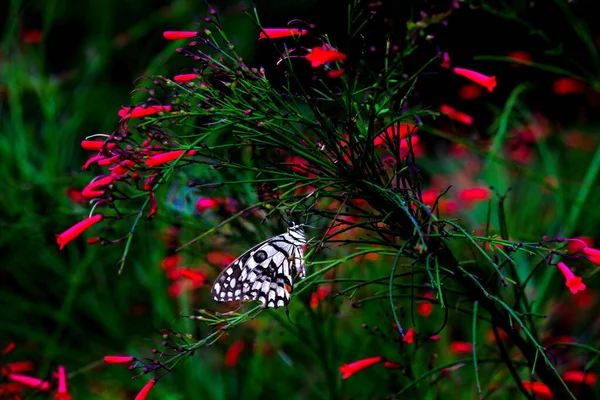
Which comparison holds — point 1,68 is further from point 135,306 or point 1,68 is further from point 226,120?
point 226,120

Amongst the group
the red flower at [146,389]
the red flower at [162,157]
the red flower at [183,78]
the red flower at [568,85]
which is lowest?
the red flower at [568,85]

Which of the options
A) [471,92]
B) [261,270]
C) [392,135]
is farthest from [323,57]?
[471,92]

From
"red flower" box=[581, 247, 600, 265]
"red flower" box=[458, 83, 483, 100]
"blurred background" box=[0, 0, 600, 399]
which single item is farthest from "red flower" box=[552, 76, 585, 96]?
"red flower" box=[581, 247, 600, 265]

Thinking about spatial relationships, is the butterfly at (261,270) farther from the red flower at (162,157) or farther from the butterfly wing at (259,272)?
the red flower at (162,157)

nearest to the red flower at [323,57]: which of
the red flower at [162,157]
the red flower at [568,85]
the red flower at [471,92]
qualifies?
the red flower at [162,157]

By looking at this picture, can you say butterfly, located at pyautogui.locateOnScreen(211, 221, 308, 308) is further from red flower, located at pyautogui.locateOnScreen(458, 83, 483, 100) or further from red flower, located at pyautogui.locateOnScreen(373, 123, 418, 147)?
red flower, located at pyautogui.locateOnScreen(458, 83, 483, 100)

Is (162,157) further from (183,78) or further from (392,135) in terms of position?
(392,135)
